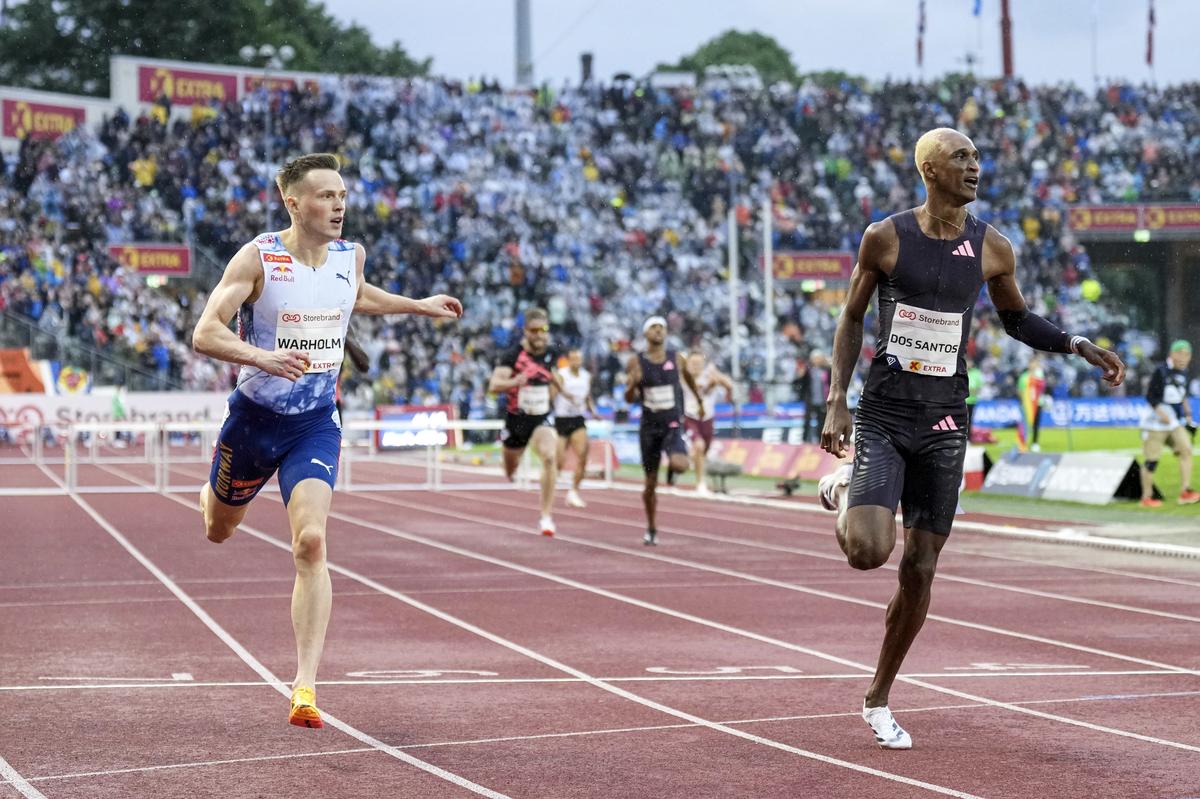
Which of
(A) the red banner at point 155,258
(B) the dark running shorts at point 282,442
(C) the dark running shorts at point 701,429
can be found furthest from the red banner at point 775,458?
(A) the red banner at point 155,258

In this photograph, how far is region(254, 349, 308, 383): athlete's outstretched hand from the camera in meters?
6.35

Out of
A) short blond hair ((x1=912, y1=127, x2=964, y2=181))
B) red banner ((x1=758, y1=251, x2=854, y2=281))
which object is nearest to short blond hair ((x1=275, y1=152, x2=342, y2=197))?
short blond hair ((x1=912, y1=127, x2=964, y2=181))

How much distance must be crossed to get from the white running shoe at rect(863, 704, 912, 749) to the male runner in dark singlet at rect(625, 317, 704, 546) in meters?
9.81

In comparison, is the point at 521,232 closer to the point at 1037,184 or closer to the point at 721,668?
the point at 1037,184

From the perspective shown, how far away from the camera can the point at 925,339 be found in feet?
21.0

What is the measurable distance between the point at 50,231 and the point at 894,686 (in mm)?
37548

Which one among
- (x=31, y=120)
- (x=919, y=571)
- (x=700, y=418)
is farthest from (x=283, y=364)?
(x=31, y=120)

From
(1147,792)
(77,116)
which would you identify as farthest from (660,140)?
(1147,792)

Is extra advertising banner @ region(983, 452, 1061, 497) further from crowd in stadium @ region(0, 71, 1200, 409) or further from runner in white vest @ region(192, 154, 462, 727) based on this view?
crowd in stadium @ region(0, 71, 1200, 409)

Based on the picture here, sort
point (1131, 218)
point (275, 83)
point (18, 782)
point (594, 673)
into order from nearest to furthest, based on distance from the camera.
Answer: point (18, 782) < point (594, 673) < point (1131, 218) < point (275, 83)

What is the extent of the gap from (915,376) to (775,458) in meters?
20.5

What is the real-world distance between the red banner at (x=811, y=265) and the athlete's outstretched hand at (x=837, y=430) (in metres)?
38.8

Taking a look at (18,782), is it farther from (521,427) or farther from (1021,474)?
(1021,474)

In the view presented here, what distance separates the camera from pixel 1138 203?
160 feet
